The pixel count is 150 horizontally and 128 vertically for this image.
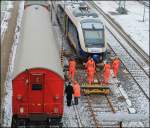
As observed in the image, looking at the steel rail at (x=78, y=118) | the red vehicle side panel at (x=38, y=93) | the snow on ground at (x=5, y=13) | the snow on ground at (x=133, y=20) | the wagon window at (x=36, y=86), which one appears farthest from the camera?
the snow on ground at (x=5, y=13)

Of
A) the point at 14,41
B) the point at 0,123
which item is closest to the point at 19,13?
the point at 14,41

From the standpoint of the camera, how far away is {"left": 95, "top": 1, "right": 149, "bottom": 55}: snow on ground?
3178 cm

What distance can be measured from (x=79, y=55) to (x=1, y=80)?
4827 mm

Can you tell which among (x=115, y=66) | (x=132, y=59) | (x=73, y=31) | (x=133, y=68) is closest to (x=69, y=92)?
(x=115, y=66)

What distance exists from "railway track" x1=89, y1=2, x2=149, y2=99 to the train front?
6.39 feet

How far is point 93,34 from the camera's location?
950 inches

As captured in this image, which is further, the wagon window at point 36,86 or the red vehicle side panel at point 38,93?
the wagon window at point 36,86

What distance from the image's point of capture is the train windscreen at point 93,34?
23844 mm

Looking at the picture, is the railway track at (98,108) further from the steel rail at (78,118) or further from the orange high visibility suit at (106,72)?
the orange high visibility suit at (106,72)

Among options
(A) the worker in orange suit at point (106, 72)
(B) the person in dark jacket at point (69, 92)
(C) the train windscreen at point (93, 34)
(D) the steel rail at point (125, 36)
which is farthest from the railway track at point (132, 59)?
(B) the person in dark jacket at point (69, 92)

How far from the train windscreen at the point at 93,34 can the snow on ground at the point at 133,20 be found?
16.9 feet

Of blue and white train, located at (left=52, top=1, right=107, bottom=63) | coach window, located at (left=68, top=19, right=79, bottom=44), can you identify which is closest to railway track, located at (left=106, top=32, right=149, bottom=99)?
blue and white train, located at (left=52, top=1, right=107, bottom=63)

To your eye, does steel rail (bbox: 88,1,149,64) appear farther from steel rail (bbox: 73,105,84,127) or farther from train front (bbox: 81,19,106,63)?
steel rail (bbox: 73,105,84,127)

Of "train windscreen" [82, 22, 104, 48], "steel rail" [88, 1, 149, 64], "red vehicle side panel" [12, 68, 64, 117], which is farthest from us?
"steel rail" [88, 1, 149, 64]
